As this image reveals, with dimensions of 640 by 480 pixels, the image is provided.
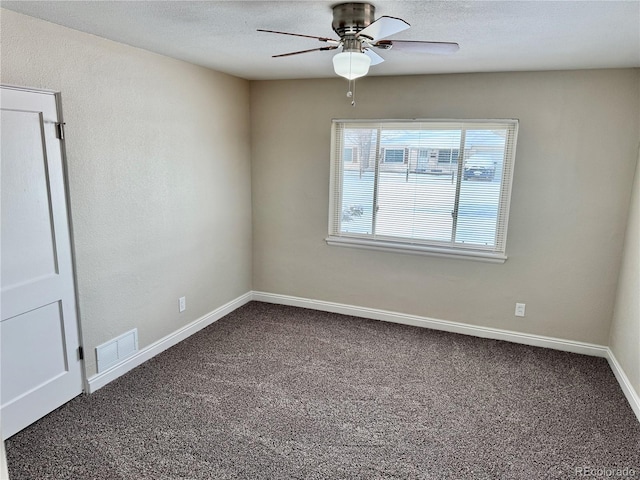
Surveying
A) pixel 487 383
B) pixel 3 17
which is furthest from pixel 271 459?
pixel 3 17

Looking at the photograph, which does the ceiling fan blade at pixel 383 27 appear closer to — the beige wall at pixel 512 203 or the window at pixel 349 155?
the beige wall at pixel 512 203

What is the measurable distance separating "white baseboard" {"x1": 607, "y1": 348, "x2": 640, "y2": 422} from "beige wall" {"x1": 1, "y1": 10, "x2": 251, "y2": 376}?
3.37 meters

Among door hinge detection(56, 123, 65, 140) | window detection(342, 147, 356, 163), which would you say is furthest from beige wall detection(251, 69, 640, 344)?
door hinge detection(56, 123, 65, 140)

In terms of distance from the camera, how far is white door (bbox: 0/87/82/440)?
2.29m

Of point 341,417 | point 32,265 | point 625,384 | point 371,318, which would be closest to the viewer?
point 32,265

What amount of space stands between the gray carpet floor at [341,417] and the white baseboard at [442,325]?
95 millimetres

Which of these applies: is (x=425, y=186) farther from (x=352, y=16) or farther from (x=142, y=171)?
(x=142, y=171)

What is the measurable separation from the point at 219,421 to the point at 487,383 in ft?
6.25

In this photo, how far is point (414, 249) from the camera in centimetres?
393

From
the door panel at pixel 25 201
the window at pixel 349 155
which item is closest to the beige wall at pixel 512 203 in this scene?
the window at pixel 349 155

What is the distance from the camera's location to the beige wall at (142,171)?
255cm

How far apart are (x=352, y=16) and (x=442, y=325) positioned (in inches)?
115

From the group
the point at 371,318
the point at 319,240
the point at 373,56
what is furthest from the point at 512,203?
the point at 373,56

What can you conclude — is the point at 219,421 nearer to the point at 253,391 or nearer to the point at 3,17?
the point at 253,391
